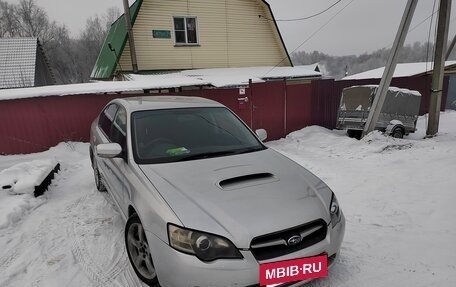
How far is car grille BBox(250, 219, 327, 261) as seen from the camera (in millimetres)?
2027

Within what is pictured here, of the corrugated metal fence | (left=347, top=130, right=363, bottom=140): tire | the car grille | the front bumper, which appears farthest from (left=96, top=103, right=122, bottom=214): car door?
(left=347, top=130, right=363, bottom=140): tire

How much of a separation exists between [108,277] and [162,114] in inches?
71.5

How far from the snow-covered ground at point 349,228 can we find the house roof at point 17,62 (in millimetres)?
19227

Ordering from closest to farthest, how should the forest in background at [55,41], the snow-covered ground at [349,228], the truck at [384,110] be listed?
the snow-covered ground at [349,228], the truck at [384,110], the forest in background at [55,41]

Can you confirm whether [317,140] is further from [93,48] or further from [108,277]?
[93,48]

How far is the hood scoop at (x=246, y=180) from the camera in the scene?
245 cm

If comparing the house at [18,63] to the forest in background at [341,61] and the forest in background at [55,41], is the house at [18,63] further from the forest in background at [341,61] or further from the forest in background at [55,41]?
the forest in background at [341,61]

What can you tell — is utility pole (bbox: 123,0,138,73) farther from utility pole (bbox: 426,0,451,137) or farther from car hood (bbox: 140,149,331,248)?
car hood (bbox: 140,149,331,248)

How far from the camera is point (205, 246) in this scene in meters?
2.02

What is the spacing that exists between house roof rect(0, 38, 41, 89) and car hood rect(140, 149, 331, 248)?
23.8m

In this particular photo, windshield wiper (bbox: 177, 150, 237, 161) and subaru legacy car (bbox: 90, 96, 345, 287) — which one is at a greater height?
windshield wiper (bbox: 177, 150, 237, 161)

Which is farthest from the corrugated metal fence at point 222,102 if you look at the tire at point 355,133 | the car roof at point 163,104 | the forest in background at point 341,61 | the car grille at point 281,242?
the forest in background at point 341,61

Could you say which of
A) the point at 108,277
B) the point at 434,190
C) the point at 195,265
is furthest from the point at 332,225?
the point at 434,190

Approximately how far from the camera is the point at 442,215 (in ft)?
12.4
